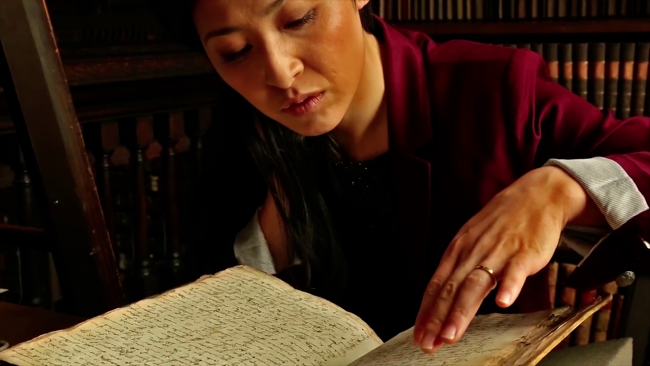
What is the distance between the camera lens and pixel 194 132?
6.81 feet

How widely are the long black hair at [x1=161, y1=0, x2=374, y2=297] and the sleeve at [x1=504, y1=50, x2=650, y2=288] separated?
0.91 feet

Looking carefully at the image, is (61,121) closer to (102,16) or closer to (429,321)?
(429,321)

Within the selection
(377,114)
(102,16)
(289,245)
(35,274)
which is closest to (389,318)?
(289,245)

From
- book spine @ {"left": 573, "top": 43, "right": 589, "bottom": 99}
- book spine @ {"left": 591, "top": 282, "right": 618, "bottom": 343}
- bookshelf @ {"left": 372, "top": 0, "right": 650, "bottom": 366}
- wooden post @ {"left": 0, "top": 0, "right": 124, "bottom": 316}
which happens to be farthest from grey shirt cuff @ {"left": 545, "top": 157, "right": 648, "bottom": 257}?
book spine @ {"left": 591, "top": 282, "right": 618, "bottom": 343}

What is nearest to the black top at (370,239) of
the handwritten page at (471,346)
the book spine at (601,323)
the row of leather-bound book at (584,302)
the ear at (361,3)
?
the ear at (361,3)

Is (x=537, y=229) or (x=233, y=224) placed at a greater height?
(x=537, y=229)

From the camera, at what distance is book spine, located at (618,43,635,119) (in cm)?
177

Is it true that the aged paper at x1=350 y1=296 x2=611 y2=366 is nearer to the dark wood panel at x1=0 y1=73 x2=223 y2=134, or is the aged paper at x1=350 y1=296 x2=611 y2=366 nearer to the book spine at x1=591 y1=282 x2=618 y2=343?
the dark wood panel at x1=0 y1=73 x2=223 y2=134

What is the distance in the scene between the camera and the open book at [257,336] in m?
0.65

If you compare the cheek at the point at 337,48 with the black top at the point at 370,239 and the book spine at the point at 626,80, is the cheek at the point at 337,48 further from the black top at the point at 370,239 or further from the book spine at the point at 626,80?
the book spine at the point at 626,80

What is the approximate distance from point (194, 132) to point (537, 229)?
146cm

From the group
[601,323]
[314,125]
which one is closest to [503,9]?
[601,323]

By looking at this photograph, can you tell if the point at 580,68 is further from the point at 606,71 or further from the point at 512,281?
the point at 512,281

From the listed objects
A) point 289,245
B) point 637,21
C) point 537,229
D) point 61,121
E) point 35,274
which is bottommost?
point 35,274
